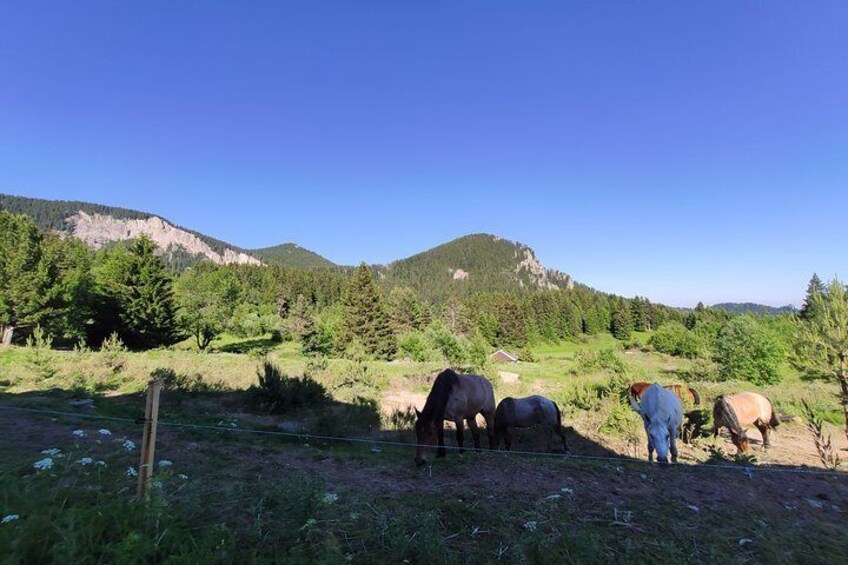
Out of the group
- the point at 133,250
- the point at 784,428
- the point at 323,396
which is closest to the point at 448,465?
the point at 323,396

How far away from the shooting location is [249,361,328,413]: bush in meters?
12.8

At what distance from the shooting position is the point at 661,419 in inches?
325

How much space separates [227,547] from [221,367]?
17.2 meters

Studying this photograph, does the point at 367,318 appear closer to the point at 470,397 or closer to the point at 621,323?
the point at 470,397

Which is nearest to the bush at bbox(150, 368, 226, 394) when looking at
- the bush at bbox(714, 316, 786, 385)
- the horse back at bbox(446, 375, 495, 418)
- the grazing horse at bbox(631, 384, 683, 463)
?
the horse back at bbox(446, 375, 495, 418)

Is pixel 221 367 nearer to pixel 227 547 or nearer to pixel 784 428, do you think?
pixel 227 547

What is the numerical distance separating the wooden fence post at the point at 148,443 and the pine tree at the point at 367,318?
45560 millimetres

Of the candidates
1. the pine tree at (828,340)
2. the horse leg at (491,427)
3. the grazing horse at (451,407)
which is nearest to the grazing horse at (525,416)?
the horse leg at (491,427)

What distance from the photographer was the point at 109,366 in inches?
580

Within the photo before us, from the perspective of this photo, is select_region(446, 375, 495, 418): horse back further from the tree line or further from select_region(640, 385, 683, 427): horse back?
the tree line

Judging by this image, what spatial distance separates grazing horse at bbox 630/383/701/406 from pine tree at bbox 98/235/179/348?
35.2 metres

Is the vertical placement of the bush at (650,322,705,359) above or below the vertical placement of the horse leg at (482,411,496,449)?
above

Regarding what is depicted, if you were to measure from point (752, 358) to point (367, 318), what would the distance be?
126 ft

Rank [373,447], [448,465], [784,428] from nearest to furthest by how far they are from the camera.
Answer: [448,465]
[373,447]
[784,428]
